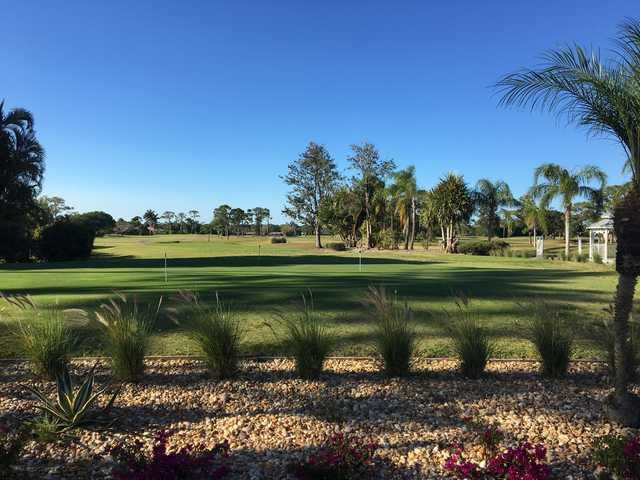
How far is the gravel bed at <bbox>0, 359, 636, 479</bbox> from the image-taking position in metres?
3.43

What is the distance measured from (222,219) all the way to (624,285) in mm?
124623

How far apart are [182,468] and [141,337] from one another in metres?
2.24

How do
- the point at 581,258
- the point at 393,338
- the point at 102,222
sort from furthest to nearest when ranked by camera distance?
the point at 102,222 → the point at 581,258 → the point at 393,338

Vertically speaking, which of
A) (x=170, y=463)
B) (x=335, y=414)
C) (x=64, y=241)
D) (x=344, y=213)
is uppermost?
(x=344, y=213)

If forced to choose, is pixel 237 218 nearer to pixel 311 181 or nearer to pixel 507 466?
pixel 311 181

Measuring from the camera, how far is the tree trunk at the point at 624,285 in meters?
3.69

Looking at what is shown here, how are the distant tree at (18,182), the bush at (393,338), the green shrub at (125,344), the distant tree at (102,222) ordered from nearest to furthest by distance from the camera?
the green shrub at (125,344) < the bush at (393,338) < the distant tree at (18,182) < the distant tree at (102,222)

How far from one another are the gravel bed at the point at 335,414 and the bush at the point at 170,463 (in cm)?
14

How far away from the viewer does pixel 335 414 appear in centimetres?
416

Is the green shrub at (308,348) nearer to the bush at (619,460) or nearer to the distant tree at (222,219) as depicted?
the bush at (619,460)

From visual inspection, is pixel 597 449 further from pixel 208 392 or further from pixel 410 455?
pixel 208 392

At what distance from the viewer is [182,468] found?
3.02 meters

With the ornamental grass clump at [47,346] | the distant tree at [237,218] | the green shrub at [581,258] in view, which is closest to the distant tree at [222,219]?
the distant tree at [237,218]

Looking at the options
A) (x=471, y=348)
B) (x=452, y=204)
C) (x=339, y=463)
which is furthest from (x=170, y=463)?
(x=452, y=204)
